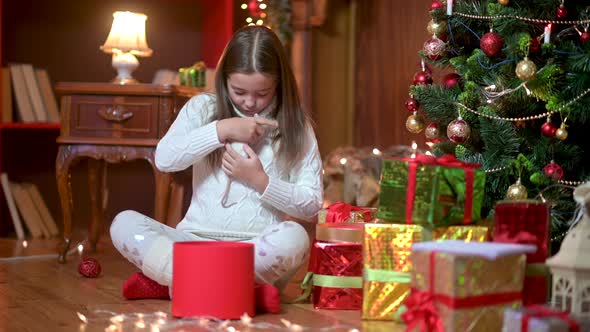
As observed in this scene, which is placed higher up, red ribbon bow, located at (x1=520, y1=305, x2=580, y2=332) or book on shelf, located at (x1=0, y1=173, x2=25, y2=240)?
red ribbon bow, located at (x1=520, y1=305, x2=580, y2=332)

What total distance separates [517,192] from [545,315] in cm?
62

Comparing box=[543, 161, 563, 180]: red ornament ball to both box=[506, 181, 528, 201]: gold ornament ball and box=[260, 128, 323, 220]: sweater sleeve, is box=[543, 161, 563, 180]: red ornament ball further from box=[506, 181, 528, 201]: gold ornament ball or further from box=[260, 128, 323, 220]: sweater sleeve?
box=[260, 128, 323, 220]: sweater sleeve

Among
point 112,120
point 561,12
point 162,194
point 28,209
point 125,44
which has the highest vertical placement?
point 561,12

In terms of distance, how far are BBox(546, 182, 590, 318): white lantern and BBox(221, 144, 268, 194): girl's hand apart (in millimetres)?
788

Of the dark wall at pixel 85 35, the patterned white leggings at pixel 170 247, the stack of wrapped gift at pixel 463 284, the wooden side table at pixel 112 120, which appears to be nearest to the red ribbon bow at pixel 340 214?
the patterned white leggings at pixel 170 247

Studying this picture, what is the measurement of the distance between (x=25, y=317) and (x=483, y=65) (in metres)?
1.27

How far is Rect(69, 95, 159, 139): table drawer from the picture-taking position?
10.3 ft

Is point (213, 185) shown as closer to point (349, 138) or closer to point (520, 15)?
point (520, 15)

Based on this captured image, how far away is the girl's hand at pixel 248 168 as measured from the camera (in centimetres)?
232

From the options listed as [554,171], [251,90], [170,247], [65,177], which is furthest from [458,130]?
[65,177]

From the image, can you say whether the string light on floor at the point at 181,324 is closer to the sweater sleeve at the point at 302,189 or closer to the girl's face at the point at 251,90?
the sweater sleeve at the point at 302,189

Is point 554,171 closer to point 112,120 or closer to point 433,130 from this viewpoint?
point 433,130

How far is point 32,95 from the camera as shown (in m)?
3.75

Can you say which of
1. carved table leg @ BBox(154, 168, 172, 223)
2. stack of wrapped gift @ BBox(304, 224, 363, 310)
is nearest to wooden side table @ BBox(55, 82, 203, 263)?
Answer: carved table leg @ BBox(154, 168, 172, 223)
